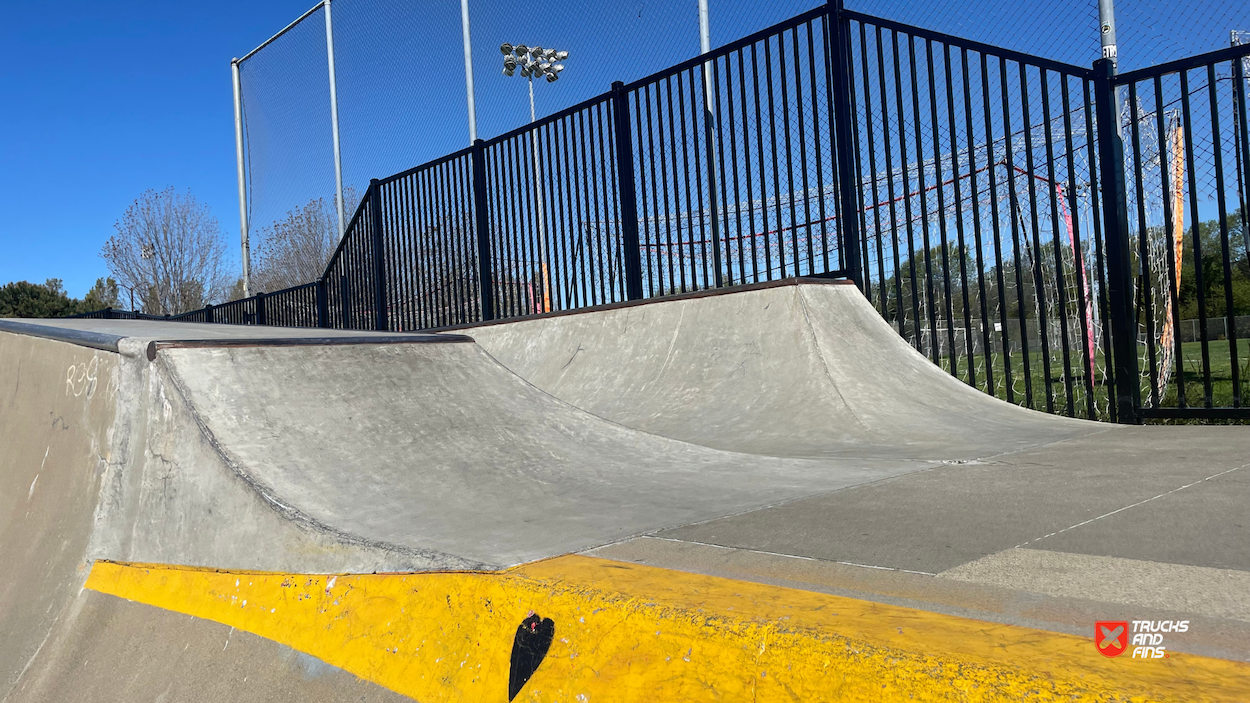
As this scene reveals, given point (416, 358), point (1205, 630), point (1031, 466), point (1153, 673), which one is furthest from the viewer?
point (416, 358)

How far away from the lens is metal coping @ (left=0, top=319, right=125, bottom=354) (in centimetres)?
349

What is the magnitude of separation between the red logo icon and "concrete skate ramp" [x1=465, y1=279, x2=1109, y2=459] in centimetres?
212

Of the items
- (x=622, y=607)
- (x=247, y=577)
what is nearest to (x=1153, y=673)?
(x=622, y=607)

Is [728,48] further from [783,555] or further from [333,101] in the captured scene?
[333,101]

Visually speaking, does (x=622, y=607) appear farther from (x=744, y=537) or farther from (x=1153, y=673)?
(x=1153, y=673)

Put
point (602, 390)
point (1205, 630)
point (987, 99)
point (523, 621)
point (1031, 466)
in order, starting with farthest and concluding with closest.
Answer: point (602, 390)
point (987, 99)
point (1031, 466)
point (523, 621)
point (1205, 630)

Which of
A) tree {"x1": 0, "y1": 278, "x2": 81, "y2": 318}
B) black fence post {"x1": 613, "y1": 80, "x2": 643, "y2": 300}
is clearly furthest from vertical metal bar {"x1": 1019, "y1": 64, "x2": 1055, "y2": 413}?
tree {"x1": 0, "y1": 278, "x2": 81, "y2": 318}

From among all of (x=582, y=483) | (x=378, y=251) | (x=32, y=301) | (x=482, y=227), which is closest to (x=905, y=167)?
(x=582, y=483)

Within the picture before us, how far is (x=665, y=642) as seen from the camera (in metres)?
1.50

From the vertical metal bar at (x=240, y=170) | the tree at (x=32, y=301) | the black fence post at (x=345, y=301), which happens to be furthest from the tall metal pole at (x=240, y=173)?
the tree at (x=32, y=301)

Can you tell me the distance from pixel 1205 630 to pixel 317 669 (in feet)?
6.25

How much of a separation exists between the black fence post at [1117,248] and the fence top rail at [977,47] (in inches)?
A: 5.5

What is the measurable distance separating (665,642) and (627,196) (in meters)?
5.56

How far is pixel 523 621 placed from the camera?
1729 mm
